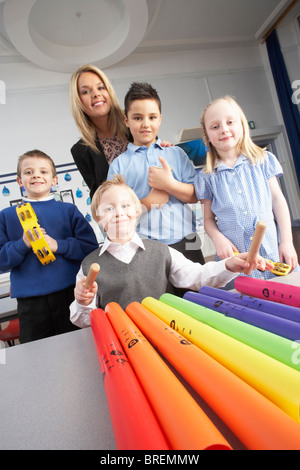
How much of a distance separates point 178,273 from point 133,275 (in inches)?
6.6

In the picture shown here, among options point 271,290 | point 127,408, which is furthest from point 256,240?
point 127,408

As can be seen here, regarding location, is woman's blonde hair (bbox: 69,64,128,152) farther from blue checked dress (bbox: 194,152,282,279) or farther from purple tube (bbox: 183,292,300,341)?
purple tube (bbox: 183,292,300,341)

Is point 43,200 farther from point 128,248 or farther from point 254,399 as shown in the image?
point 254,399

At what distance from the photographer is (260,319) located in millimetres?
479

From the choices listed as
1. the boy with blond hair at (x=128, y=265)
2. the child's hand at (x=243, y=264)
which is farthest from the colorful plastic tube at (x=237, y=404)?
the boy with blond hair at (x=128, y=265)

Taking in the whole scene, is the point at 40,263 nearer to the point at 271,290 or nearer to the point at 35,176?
the point at 35,176

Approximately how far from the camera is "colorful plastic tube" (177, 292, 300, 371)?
36 centimetres

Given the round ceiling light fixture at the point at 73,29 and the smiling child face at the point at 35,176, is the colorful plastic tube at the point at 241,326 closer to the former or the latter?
the smiling child face at the point at 35,176

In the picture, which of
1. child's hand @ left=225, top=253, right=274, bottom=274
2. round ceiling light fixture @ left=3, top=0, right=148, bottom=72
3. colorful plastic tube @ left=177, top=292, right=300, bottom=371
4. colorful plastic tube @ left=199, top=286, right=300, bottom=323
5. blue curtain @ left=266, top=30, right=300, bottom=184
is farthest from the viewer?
blue curtain @ left=266, top=30, right=300, bottom=184

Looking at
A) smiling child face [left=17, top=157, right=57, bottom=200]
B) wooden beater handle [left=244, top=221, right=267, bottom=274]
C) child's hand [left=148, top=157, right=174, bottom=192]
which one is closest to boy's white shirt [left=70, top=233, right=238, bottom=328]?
wooden beater handle [left=244, top=221, right=267, bottom=274]

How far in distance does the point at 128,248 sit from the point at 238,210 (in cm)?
48

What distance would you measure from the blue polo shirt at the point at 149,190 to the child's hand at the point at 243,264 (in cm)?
37

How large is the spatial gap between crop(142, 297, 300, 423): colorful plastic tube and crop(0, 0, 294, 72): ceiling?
11.7ft

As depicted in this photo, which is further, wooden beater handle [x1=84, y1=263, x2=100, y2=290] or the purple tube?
wooden beater handle [x1=84, y1=263, x2=100, y2=290]
